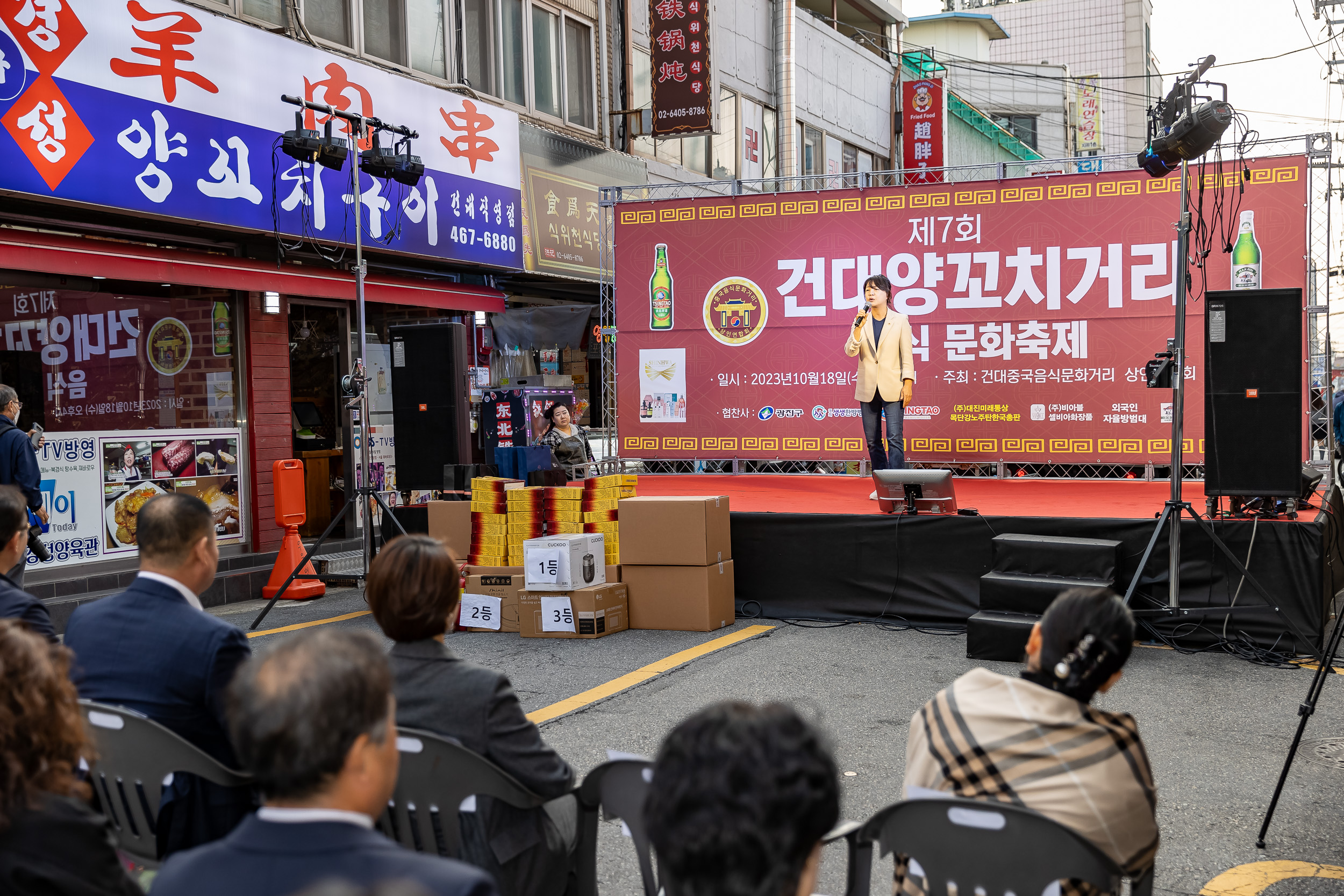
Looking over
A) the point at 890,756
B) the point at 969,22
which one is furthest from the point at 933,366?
the point at 969,22

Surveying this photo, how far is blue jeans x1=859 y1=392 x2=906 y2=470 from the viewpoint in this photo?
9.20 metres

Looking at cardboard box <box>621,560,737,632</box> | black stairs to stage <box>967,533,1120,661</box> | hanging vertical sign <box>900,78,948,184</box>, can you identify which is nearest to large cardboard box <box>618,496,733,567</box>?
cardboard box <box>621,560,737,632</box>

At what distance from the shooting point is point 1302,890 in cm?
325

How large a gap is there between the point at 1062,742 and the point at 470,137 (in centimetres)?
1067

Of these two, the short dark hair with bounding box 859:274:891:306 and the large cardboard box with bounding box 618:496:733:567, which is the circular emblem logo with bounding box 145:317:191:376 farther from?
the short dark hair with bounding box 859:274:891:306

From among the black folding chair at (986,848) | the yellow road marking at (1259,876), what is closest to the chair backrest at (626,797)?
the black folding chair at (986,848)

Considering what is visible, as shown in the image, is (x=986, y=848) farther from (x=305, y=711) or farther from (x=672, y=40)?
(x=672, y=40)

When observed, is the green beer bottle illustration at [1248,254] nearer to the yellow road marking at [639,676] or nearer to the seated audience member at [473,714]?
the yellow road marking at [639,676]

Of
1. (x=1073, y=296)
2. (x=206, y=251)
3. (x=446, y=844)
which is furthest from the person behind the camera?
(x=1073, y=296)

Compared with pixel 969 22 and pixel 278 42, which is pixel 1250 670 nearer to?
pixel 278 42

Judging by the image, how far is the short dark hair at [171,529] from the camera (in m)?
2.82

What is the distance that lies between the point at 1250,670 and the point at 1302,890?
3043mm

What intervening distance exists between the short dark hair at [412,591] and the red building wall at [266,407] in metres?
7.65

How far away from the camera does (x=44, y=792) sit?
1.63 meters
